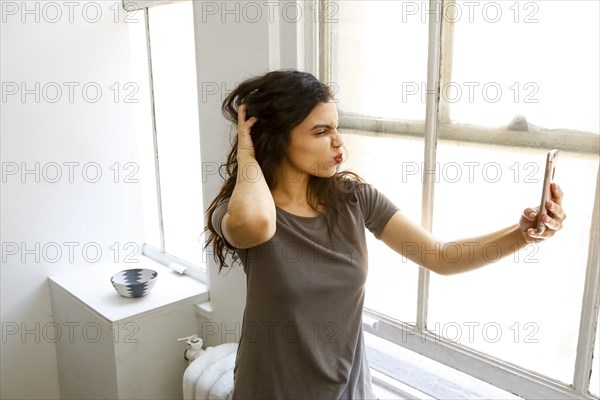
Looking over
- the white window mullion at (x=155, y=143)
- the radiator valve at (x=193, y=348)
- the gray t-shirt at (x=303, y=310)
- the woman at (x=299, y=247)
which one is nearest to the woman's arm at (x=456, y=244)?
the woman at (x=299, y=247)

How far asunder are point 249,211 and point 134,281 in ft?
4.11

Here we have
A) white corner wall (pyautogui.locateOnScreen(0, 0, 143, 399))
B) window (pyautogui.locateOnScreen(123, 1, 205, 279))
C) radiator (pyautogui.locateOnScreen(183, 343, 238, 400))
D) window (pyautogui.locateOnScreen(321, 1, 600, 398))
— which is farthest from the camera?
window (pyautogui.locateOnScreen(123, 1, 205, 279))

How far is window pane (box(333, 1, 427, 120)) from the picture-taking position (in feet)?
4.67

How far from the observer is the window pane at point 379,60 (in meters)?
1.42

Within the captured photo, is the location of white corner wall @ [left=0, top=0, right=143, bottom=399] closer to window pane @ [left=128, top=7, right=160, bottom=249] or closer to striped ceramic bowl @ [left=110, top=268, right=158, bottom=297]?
window pane @ [left=128, top=7, right=160, bottom=249]

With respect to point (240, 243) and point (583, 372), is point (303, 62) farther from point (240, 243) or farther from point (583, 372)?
point (583, 372)

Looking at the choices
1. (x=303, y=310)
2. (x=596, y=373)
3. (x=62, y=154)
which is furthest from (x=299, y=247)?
(x=62, y=154)

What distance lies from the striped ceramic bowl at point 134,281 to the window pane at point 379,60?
104 centimetres

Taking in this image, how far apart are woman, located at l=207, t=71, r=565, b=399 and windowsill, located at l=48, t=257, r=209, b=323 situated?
0.85 m

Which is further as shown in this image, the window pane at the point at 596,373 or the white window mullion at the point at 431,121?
the white window mullion at the point at 431,121

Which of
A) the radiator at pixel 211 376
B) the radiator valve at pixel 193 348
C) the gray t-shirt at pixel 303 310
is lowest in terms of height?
the radiator valve at pixel 193 348

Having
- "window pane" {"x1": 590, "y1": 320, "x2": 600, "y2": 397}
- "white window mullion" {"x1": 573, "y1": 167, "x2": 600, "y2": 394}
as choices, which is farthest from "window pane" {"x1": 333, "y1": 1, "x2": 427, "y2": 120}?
"window pane" {"x1": 590, "y1": 320, "x2": 600, "y2": 397}

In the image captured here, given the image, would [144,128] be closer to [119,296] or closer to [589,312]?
[119,296]

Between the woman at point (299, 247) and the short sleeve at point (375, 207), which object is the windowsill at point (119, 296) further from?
the short sleeve at point (375, 207)
